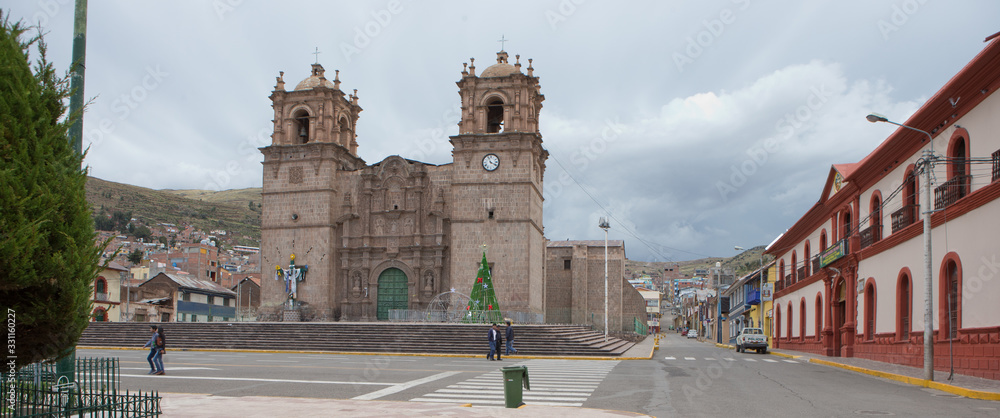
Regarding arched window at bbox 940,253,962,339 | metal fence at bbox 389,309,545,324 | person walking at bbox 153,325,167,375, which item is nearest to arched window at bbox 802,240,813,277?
metal fence at bbox 389,309,545,324

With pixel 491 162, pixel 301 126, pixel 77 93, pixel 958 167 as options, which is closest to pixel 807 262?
pixel 491 162

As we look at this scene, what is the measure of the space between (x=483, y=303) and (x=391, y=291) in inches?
410

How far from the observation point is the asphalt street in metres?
12.2

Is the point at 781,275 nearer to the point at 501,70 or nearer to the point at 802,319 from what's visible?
the point at 802,319

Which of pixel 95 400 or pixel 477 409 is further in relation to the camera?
pixel 477 409

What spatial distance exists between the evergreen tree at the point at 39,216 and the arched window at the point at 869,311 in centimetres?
2553

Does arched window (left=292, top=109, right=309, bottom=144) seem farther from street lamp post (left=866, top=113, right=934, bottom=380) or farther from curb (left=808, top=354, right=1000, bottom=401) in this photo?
street lamp post (left=866, top=113, right=934, bottom=380)

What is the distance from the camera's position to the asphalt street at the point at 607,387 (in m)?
12.2

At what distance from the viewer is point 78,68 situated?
8344 millimetres

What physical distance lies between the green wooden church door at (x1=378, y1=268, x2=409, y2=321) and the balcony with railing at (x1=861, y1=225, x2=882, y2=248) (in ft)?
87.3

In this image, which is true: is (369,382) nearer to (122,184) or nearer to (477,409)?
(477,409)

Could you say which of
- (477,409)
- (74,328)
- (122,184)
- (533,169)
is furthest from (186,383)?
(122,184)

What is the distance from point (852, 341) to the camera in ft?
94.9

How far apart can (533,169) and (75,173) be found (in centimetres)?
3780
